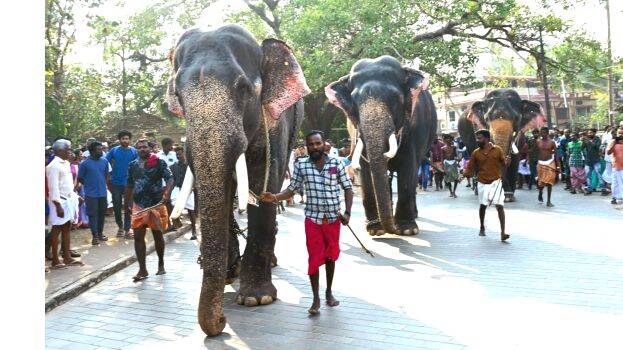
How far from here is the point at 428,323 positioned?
17.2 ft

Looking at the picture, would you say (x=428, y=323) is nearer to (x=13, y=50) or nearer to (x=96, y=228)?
(x=13, y=50)

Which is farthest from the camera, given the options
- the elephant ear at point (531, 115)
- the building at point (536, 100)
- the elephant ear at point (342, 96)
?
the building at point (536, 100)

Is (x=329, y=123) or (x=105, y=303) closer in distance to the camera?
(x=105, y=303)

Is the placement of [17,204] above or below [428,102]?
below

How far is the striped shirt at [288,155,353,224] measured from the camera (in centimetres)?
573

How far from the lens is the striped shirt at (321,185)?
573 centimetres

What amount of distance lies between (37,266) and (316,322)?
3.78 meters

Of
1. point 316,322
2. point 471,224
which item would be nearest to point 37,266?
point 316,322

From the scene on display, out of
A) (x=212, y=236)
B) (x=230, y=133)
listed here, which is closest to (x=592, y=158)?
(x=230, y=133)

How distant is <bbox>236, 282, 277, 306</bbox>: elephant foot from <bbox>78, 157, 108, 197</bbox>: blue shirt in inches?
192

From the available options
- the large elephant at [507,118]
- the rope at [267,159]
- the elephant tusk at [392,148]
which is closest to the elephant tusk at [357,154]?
the elephant tusk at [392,148]

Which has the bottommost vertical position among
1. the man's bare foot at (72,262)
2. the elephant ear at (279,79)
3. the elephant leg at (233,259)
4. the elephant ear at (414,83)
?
the man's bare foot at (72,262)

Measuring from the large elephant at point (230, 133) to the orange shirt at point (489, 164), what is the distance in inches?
144

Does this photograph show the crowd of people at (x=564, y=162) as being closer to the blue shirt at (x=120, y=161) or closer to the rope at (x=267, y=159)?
the blue shirt at (x=120, y=161)
